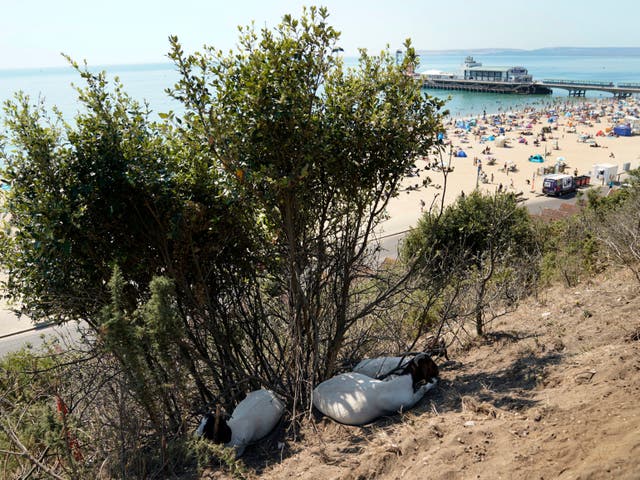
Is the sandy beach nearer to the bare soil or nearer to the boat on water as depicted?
the bare soil

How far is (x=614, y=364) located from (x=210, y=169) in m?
4.34

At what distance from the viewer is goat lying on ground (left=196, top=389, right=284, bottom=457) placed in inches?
198

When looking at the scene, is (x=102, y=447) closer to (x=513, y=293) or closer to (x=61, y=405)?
(x=61, y=405)

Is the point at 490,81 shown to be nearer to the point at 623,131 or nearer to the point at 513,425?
the point at 623,131

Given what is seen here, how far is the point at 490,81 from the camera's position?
107125 mm

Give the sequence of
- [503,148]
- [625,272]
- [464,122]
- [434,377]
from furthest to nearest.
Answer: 1. [464,122]
2. [503,148]
3. [625,272]
4. [434,377]

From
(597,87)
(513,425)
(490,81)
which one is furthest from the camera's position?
(490,81)

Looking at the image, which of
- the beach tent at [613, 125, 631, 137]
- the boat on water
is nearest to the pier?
the boat on water

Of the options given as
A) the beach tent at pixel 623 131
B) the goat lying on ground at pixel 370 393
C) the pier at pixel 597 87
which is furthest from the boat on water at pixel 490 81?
the goat lying on ground at pixel 370 393

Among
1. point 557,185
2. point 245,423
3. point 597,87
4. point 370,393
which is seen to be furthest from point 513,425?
point 597,87

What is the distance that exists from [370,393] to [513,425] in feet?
4.59

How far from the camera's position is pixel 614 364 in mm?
4848

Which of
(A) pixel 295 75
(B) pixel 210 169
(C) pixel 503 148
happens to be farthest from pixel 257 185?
(C) pixel 503 148

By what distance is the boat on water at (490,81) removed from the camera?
102812mm
